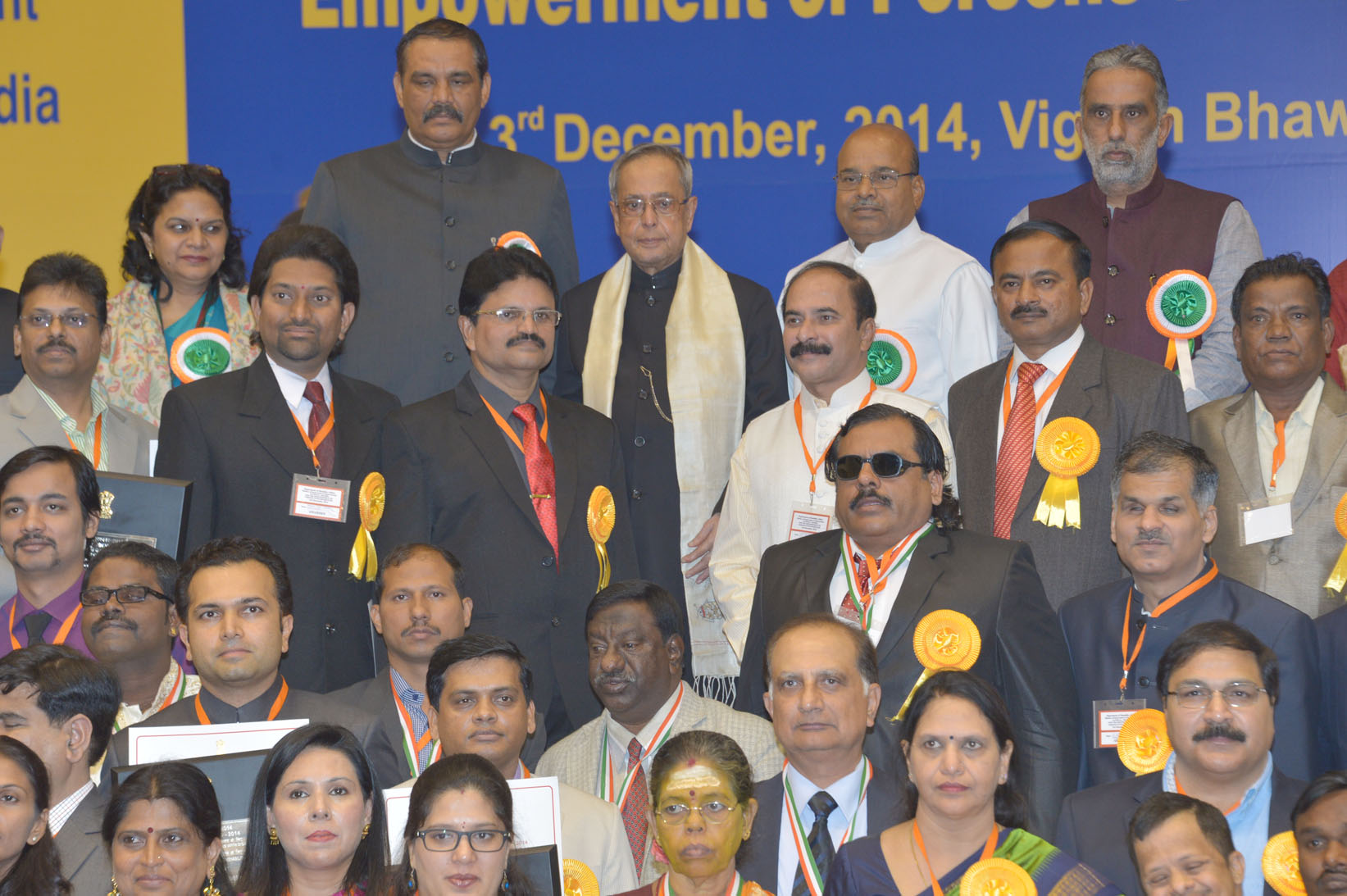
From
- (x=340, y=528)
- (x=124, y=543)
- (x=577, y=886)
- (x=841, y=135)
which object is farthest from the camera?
(x=841, y=135)

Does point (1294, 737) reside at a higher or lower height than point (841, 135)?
lower

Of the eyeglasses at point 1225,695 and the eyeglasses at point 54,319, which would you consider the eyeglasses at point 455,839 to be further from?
the eyeglasses at point 54,319

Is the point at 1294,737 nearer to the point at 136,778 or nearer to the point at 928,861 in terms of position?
the point at 928,861

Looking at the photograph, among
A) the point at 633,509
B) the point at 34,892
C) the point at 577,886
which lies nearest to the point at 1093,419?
the point at 633,509

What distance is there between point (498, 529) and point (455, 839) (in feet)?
4.88

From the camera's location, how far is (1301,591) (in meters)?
5.05

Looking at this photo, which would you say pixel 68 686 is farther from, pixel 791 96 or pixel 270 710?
pixel 791 96

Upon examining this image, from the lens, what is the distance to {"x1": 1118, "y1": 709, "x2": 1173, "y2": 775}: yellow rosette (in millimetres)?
4391

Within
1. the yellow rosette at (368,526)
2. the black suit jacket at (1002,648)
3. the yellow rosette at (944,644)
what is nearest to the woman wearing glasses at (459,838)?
the black suit jacket at (1002,648)

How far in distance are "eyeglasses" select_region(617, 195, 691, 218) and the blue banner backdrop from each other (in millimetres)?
1550

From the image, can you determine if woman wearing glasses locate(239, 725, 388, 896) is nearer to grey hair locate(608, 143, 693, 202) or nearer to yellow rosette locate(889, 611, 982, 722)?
yellow rosette locate(889, 611, 982, 722)

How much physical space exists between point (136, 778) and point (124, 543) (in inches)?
47.0

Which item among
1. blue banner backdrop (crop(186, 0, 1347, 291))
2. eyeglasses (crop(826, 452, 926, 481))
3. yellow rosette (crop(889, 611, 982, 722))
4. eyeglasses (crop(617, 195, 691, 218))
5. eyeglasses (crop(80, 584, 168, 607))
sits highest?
blue banner backdrop (crop(186, 0, 1347, 291))

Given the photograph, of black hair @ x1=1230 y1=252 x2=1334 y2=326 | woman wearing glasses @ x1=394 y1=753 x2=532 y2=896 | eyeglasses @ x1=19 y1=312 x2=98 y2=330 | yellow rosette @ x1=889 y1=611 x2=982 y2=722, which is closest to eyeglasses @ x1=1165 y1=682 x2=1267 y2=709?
yellow rosette @ x1=889 y1=611 x2=982 y2=722
